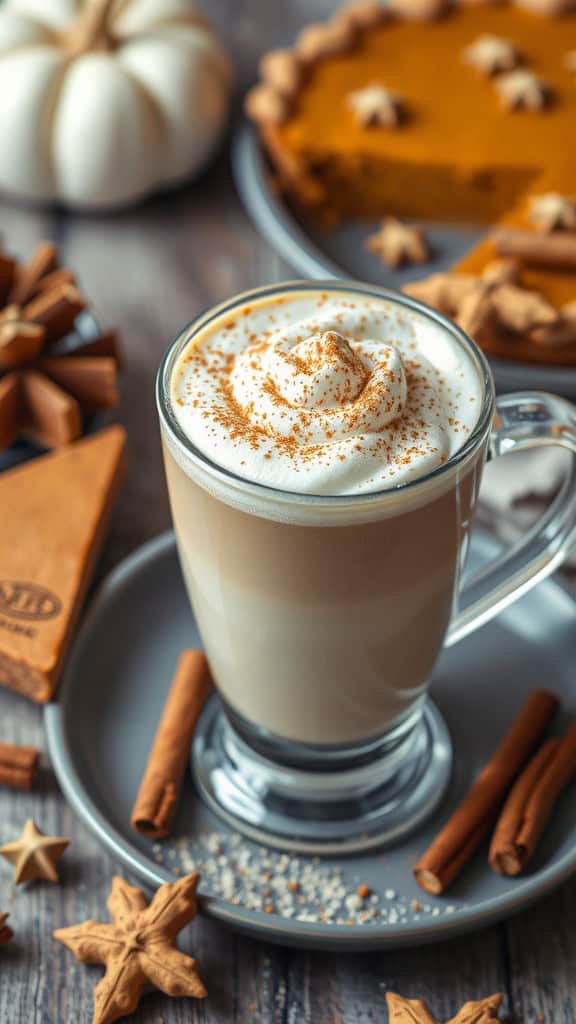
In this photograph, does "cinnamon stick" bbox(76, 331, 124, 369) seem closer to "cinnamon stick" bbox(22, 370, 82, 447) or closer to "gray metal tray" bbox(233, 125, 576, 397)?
"cinnamon stick" bbox(22, 370, 82, 447)

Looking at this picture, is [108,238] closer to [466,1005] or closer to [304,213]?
[304,213]

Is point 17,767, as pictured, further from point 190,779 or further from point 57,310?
point 57,310

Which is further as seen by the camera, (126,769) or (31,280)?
(31,280)

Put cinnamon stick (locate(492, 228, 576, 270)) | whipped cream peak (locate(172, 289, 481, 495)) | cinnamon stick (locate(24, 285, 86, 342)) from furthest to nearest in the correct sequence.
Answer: cinnamon stick (locate(492, 228, 576, 270)) → cinnamon stick (locate(24, 285, 86, 342)) → whipped cream peak (locate(172, 289, 481, 495))

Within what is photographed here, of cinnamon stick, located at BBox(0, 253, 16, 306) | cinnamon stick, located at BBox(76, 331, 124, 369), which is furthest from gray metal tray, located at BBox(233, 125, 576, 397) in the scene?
cinnamon stick, located at BBox(0, 253, 16, 306)

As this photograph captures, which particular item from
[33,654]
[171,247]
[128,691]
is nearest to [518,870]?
[128,691]

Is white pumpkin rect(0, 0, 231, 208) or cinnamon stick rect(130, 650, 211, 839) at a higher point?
white pumpkin rect(0, 0, 231, 208)

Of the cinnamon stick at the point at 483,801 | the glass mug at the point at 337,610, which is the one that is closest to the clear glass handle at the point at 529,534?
the glass mug at the point at 337,610

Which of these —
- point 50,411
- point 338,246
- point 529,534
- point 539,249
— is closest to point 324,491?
point 529,534
